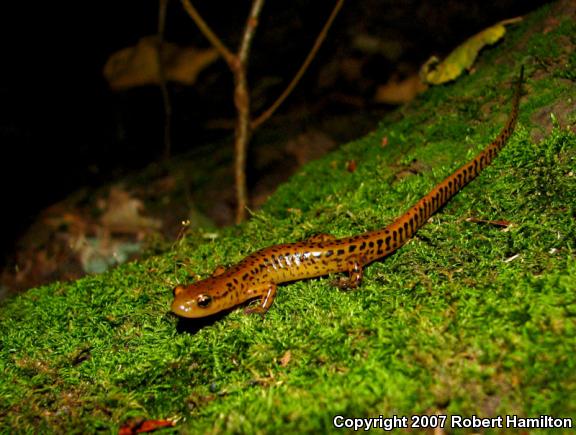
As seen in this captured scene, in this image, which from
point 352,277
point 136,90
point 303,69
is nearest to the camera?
point 352,277

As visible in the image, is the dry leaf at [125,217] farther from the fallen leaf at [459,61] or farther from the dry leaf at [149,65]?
the fallen leaf at [459,61]

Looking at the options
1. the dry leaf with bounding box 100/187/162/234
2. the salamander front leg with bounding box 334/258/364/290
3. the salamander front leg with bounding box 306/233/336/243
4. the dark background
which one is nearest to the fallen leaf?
→ the salamander front leg with bounding box 306/233/336/243

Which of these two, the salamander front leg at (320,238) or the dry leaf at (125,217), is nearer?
the salamander front leg at (320,238)

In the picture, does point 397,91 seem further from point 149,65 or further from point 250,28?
point 149,65

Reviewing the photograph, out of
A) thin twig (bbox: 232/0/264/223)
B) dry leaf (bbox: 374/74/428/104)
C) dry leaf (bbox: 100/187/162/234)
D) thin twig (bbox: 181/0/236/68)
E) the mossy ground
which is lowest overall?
the mossy ground

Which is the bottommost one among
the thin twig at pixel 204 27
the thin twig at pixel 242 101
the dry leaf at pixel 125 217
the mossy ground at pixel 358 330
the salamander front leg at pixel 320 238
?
the mossy ground at pixel 358 330

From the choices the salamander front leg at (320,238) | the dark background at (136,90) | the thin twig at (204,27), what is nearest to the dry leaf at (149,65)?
the dark background at (136,90)

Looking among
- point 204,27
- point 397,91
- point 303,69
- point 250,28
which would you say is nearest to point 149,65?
point 204,27

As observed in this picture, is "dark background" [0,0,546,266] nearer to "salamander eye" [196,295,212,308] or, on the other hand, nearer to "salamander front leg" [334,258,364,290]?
"salamander eye" [196,295,212,308]
